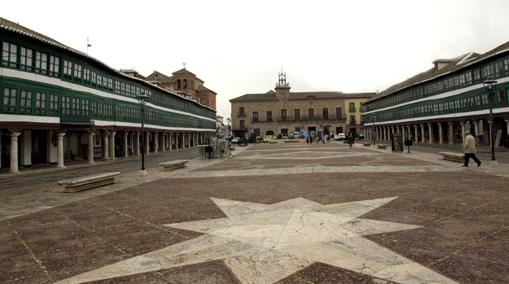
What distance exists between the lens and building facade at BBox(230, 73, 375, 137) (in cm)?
7825

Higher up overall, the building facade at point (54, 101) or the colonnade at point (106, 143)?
the building facade at point (54, 101)

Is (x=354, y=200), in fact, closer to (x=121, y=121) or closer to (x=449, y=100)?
(x=121, y=121)

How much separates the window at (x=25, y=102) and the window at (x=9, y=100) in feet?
1.36

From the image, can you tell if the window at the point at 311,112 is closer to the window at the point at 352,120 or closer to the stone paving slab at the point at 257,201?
the window at the point at 352,120

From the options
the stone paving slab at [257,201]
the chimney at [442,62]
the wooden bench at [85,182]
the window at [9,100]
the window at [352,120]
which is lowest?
the stone paving slab at [257,201]

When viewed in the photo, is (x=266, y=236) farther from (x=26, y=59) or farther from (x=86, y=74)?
(x=86, y=74)

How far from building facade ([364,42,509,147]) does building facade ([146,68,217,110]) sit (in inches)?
1531

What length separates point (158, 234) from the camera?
562 centimetres

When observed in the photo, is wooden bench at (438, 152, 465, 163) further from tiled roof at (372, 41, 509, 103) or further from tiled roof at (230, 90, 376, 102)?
tiled roof at (230, 90, 376, 102)

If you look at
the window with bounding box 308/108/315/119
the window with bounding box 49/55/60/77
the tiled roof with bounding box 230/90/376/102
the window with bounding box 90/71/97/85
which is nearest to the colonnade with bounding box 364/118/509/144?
the tiled roof with bounding box 230/90/376/102

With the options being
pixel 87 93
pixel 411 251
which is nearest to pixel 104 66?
pixel 87 93

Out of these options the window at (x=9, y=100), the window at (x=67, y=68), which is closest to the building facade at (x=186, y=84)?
the window at (x=67, y=68)

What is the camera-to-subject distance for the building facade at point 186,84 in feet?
198

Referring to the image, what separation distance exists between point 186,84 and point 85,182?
5805cm
